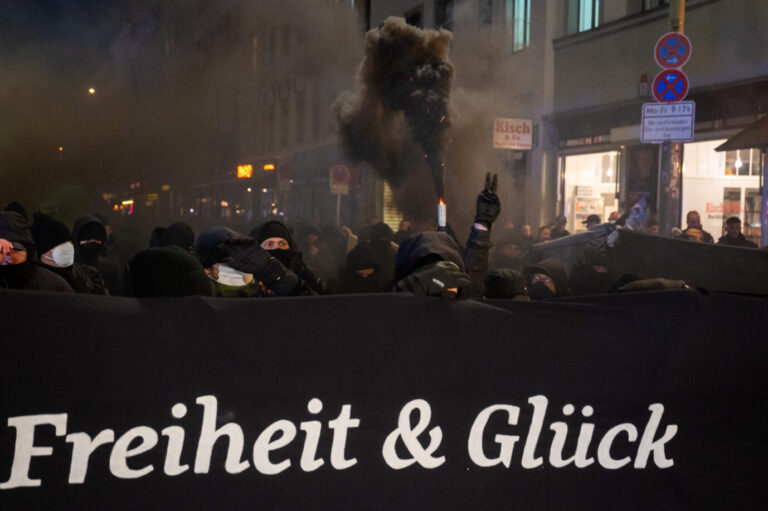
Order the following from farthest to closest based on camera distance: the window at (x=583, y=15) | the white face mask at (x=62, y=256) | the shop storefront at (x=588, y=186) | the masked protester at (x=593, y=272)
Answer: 1. the window at (x=583, y=15)
2. the shop storefront at (x=588, y=186)
3. the masked protester at (x=593, y=272)
4. the white face mask at (x=62, y=256)

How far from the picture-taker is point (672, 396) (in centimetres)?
288

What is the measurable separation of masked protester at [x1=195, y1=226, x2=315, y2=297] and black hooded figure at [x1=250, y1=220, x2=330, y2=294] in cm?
A: 122

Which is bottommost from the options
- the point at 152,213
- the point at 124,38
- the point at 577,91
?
the point at 152,213

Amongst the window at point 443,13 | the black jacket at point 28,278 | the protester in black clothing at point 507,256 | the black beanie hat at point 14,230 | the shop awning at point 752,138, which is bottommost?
the protester in black clothing at point 507,256

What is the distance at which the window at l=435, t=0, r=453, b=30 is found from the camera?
68.5ft

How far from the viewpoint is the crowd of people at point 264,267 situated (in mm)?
3072

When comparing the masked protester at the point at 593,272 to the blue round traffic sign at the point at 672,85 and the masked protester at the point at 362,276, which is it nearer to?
the masked protester at the point at 362,276

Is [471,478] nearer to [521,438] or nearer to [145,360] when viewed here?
[521,438]

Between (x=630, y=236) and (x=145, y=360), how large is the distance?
4.67 metres

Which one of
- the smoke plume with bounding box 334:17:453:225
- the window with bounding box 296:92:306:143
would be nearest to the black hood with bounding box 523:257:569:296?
the smoke plume with bounding box 334:17:453:225

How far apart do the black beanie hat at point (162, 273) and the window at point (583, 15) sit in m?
14.6

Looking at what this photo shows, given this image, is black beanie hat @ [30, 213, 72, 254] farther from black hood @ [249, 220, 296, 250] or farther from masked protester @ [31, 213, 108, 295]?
black hood @ [249, 220, 296, 250]

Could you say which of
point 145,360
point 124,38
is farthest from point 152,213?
point 145,360

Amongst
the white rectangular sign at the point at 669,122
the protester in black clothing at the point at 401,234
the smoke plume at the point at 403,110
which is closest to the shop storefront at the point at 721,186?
the white rectangular sign at the point at 669,122
